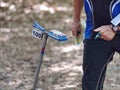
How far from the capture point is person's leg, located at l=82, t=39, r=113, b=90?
10.8ft

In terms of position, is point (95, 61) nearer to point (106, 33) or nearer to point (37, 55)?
point (106, 33)

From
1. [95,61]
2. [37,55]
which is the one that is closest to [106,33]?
[95,61]

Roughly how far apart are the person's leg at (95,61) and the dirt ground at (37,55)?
1848mm

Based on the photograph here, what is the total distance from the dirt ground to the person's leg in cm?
185

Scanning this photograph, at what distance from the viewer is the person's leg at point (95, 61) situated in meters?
3.28

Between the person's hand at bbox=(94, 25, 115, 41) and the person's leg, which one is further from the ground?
the person's hand at bbox=(94, 25, 115, 41)

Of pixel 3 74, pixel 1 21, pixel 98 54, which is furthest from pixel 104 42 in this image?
pixel 1 21

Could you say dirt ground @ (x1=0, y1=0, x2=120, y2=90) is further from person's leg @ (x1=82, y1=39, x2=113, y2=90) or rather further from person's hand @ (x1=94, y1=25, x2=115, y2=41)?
person's hand @ (x1=94, y1=25, x2=115, y2=41)

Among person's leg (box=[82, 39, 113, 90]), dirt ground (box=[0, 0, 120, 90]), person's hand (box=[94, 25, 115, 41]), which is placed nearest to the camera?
person's hand (box=[94, 25, 115, 41])

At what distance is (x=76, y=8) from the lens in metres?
3.55

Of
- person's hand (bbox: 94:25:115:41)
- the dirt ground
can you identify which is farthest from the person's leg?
the dirt ground

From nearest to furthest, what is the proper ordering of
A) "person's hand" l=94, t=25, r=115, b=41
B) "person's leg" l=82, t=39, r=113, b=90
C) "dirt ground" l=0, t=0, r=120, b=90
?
→ 1. "person's hand" l=94, t=25, r=115, b=41
2. "person's leg" l=82, t=39, r=113, b=90
3. "dirt ground" l=0, t=0, r=120, b=90

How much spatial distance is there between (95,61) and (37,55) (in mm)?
3675

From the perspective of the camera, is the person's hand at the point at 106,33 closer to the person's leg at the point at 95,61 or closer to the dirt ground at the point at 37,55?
the person's leg at the point at 95,61
